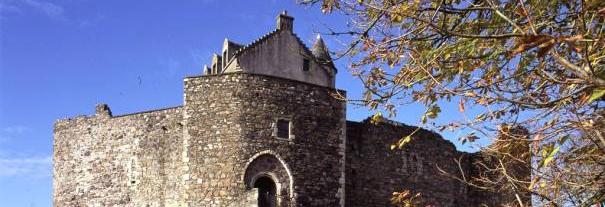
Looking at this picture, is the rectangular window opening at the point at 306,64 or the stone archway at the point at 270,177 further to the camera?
the rectangular window opening at the point at 306,64

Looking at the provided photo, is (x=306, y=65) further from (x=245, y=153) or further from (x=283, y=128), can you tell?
(x=245, y=153)

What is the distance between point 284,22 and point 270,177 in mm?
9440

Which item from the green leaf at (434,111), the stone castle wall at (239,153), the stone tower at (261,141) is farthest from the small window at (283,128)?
the green leaf at (434,111)

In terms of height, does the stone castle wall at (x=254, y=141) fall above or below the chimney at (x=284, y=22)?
below

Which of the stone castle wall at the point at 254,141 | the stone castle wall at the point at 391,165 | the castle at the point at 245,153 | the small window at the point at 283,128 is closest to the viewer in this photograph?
the stone castle wall at the point at 254,141

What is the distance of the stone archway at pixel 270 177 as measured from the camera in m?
20.0

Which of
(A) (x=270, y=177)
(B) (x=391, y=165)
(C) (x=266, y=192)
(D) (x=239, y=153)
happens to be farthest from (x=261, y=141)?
(B) (x=391, y=165)

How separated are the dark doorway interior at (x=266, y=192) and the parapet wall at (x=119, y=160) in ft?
6.43

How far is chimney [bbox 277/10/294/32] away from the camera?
2852 cm

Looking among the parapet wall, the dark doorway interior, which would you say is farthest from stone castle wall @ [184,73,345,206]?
the parapet wall

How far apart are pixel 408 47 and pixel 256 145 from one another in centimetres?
1108

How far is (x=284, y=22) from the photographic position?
28609 millimetres

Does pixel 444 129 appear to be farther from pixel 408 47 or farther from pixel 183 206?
pixel 183 206

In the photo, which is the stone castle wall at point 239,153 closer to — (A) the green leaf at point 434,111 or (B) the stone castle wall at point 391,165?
(B) the stone castle wall at point 391,165
